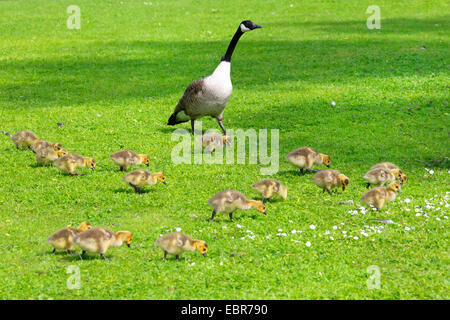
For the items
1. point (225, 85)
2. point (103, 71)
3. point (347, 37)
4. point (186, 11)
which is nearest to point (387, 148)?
point (225, 85)

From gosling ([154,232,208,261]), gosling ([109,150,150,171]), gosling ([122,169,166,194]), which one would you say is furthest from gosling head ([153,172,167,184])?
gosling ([154,232,208,261])

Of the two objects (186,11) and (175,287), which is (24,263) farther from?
(186,11)

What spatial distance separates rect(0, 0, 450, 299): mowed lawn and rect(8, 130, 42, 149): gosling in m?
0.19

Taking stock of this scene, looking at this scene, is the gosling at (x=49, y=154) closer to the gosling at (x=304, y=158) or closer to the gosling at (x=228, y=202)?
the gosling at (x=228, y=202)

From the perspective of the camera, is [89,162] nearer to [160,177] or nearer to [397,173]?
[160,177]

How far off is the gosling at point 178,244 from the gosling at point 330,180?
3.01 metres

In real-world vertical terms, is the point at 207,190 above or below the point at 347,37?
below

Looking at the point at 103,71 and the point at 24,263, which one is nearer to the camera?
the point at 24,263

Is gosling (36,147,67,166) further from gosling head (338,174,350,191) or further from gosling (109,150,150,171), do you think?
gosling head (338,174,350,191)

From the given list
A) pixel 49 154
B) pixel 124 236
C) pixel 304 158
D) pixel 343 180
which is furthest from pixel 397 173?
pixel 49 154

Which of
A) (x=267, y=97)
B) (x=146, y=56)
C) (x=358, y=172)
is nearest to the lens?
(x=358, y=172)

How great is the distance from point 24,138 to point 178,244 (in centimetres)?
607

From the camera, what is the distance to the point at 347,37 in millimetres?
23156
